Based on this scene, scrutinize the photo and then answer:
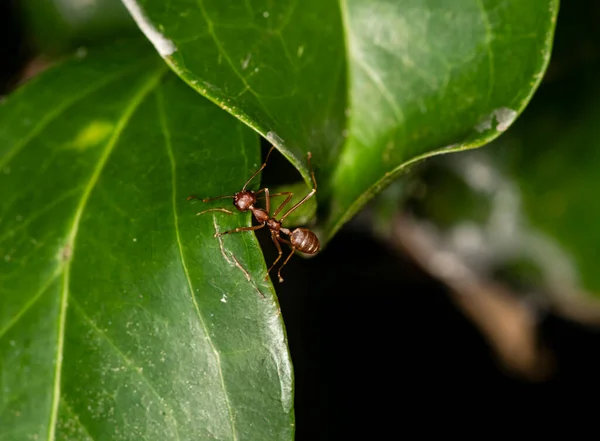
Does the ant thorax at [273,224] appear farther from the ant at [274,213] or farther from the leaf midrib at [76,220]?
the leaf midrib at [76,220]

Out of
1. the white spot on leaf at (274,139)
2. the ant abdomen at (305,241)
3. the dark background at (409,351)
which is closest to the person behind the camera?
the white spot on leaf at (274,139)

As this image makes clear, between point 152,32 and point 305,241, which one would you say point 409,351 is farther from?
point 152,32

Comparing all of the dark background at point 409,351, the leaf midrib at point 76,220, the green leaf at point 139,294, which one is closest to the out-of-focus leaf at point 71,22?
the leaf midrib at point 76,220

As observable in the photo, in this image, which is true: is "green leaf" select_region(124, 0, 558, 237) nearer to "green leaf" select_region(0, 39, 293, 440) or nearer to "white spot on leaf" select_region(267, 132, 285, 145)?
"white spot on leaf" select_region(267, 132, 285, 145)

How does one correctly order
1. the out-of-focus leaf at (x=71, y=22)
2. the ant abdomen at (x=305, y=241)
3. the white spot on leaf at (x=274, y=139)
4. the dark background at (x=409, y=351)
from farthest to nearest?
the dark background at (x=409, y=351) → the out-of-focus leaf at (x=71, y=22) → the ant abdomen at (x=305, y=241) → the white spot on leaf at (x=274, y=139)

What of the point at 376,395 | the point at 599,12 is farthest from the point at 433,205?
the point at 599,12

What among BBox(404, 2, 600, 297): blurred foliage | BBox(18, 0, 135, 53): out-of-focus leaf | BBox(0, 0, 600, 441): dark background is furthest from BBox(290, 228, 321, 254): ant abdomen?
BBox(404, 2, 600, 297): blurred foliage

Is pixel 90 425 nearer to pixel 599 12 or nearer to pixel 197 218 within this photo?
pixel 197 218
